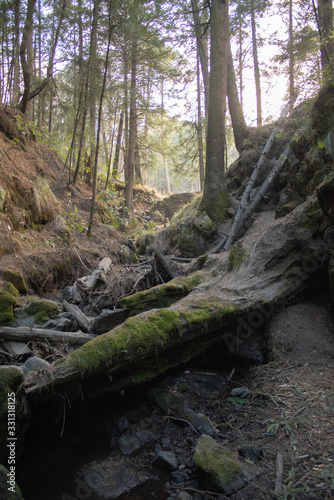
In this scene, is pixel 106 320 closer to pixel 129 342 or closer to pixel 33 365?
pixel 129 342

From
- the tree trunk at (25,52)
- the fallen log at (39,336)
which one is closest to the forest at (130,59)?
the tree trunk at (25,52)

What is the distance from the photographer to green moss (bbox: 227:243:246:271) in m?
6.26

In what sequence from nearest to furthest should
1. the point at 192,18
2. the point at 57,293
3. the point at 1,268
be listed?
the point at 1,268, the point at 57,293, the point at 192,18

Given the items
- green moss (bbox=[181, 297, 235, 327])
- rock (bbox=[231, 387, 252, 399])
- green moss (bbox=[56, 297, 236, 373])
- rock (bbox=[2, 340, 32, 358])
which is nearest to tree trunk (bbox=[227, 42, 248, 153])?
green moss (bbox=[181, 297, 235, 327])

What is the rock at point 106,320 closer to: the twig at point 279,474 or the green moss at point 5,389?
the green moss at point 5,389

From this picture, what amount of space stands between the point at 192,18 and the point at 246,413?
17480mm

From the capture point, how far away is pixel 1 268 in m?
6.68

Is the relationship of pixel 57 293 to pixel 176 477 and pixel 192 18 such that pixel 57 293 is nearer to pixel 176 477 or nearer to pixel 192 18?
pixel 176 477

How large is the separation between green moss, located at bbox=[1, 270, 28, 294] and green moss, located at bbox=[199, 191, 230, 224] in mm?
6328

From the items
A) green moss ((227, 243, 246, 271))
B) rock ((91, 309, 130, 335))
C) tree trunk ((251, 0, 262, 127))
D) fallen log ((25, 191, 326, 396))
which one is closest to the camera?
fallen log ((25, 191, 326, 396))

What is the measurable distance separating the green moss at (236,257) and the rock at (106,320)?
233 centimetres

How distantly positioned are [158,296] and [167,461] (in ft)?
9.74

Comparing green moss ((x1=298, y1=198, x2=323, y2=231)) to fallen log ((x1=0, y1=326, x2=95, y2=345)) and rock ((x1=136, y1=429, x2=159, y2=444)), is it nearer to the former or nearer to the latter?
rock ((x1=136, y1=429, x2=159, y2=444))

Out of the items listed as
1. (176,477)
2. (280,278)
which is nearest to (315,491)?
(176,477)
